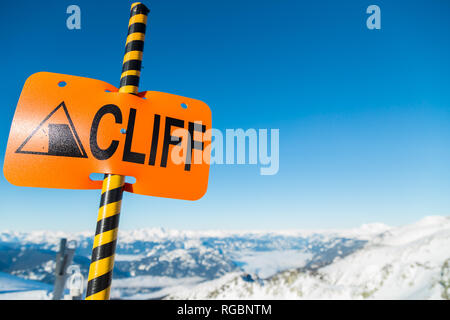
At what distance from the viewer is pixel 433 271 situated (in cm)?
910

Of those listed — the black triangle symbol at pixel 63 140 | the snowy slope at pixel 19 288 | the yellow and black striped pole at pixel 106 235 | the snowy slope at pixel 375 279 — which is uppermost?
the black triangle symbol at pixel 63 140

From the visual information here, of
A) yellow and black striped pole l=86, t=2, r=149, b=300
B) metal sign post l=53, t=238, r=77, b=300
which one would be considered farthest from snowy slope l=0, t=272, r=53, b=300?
yellow and black striped pole l=86, t=2, r=149, b=300

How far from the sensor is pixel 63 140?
1993mm

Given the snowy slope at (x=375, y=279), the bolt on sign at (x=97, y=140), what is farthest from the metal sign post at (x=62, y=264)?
the bolt on sign at (x=97, y=140)

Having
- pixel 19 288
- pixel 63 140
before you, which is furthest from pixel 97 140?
pixel 19 288

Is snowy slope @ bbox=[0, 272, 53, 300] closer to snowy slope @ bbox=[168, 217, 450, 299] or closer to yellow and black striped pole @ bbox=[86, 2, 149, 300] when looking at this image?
snowy slope @ bbox=[168, 217, 450, 299]

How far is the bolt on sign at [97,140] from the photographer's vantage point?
1938 millimetres

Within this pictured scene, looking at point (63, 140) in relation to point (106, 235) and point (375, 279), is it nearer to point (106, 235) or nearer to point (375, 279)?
point (106, 235)

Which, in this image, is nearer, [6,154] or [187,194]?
[6,154]

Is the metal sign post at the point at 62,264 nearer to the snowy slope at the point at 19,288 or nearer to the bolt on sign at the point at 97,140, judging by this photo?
the snowy slope at the point at 19,288
